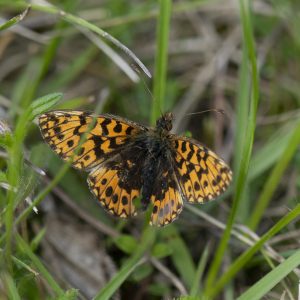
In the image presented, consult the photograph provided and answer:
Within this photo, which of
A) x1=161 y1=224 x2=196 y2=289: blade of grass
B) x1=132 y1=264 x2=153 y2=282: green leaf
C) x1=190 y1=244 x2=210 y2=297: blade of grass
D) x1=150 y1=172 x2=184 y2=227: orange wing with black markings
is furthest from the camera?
x1=161 y1=224 x2=196 y2=289: blade of grass

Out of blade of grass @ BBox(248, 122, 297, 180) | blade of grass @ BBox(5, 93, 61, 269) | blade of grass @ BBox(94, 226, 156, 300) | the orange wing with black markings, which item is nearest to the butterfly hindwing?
the orange wing with black markings

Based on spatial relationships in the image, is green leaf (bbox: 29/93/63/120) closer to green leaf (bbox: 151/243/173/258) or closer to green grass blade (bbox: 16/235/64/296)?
green grass blade (bbox: 16/235/64/296)

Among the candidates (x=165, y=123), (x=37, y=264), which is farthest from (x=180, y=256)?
(x=37, y=264)

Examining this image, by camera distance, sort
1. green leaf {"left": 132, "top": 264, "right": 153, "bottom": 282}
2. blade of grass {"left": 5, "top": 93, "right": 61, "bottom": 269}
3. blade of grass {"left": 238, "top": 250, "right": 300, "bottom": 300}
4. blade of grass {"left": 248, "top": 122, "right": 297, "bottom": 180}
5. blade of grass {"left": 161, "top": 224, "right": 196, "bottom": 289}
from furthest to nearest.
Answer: blade of grass {"left": 248, "top": 122, "right": 297, "bottom": 180}
blade of grass {"left": 161, "top": 224, "right": 196, "bottom": 289}
green leaf {"left": 132, "top": 264, "right": 153, "bottom": 282}
blade of grass {"left": 238, "top": 250, "right": 300, "bottom": 300}
blade of grass {"left": 5, "top": 93, "right": 61, "bottom": 269}

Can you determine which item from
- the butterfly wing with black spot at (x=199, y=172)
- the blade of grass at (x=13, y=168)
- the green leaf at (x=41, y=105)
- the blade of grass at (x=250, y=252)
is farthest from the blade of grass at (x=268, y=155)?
the blade of grass at (x=13, y=168)

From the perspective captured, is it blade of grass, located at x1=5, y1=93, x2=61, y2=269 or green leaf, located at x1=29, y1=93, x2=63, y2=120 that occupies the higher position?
green leaf, located at x1=29, y1=93, x2=63, y2=120

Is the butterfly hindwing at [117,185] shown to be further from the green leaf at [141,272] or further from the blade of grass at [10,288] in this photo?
the blade of grass at [10,288]
